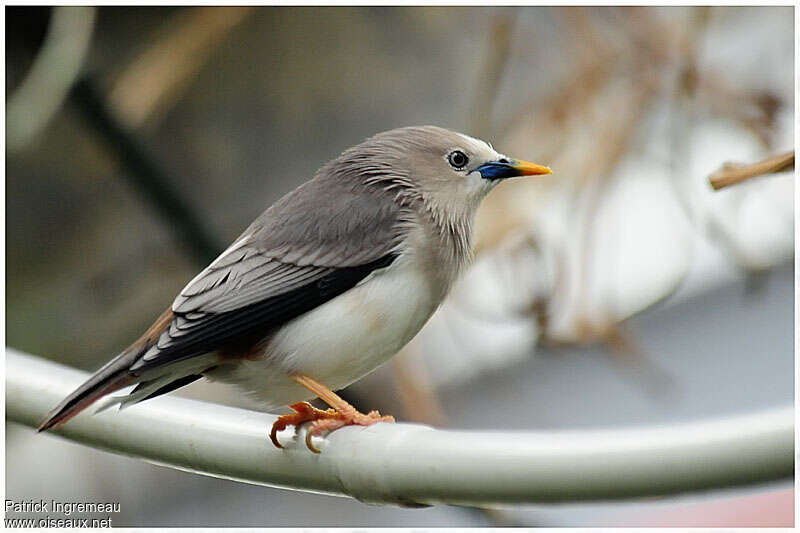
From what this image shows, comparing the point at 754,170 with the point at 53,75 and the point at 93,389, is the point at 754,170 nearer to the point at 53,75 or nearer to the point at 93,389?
the point at 93,389

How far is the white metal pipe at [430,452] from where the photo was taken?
619 mm

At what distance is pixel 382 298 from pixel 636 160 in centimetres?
128

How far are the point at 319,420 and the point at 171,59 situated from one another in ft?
3.92

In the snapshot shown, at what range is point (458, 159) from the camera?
1.13m

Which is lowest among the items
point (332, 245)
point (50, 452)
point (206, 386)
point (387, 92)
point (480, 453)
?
point (50, 452)

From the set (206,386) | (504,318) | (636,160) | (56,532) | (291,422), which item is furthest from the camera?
(206,386)

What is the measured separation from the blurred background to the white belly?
64cm

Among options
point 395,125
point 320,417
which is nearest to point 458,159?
point 320,417

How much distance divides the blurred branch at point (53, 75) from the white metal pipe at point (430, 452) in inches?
26.0

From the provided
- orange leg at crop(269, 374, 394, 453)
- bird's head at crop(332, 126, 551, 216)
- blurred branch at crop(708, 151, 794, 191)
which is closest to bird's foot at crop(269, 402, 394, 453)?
orange leg at crop(269, 374, 394, 453)

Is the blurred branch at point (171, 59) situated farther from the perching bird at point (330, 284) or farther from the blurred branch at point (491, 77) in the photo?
the perching bird at point (330, 284)

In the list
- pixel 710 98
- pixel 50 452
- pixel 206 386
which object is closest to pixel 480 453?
pixel 710 98

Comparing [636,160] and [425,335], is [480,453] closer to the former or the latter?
[636,160]

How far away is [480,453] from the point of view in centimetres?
72
